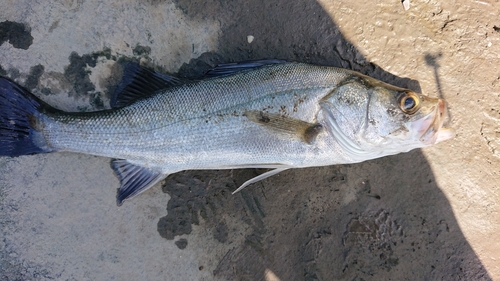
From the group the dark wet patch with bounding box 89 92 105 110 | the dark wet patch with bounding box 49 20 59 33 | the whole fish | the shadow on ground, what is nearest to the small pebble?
the shadow on ground

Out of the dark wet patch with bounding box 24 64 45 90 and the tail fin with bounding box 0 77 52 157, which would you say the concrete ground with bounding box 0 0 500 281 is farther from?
the tail fin with bounding box 0 77 52 157

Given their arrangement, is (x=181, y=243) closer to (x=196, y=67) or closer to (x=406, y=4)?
(x=196, y=67)

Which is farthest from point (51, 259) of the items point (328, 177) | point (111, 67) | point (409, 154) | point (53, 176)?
point (409, 154)

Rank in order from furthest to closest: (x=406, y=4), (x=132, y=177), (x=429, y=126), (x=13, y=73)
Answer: (x=406, y=4) → (x=13, y=73) → (x=132, y=177) → (x=429, y=126)

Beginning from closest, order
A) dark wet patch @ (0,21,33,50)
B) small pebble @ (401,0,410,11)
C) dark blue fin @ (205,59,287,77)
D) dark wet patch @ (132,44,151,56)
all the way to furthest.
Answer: dark blue fin @ (205,59,287,77) → dark wet patch @ (0,21,33,50) → dark wet patch @ (132,44,151,56) → small pebble @ (401,0,410,11)

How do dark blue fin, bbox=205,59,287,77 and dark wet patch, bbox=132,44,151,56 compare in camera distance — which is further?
dark wet patch, bbox=132,44,151,56

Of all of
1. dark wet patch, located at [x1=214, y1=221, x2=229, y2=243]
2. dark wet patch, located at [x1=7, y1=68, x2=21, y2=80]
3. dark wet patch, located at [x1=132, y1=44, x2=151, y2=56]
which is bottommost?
dark wet patch, located at [x1=214, y1=221, x2=229, y2=243]

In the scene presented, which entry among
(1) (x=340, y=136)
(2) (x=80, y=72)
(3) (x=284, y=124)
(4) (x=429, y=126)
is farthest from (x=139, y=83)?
(4) (x=429, y=126)

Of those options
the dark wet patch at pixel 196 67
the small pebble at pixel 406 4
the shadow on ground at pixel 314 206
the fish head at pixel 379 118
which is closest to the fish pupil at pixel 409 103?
the fish head at pixel 379 118
